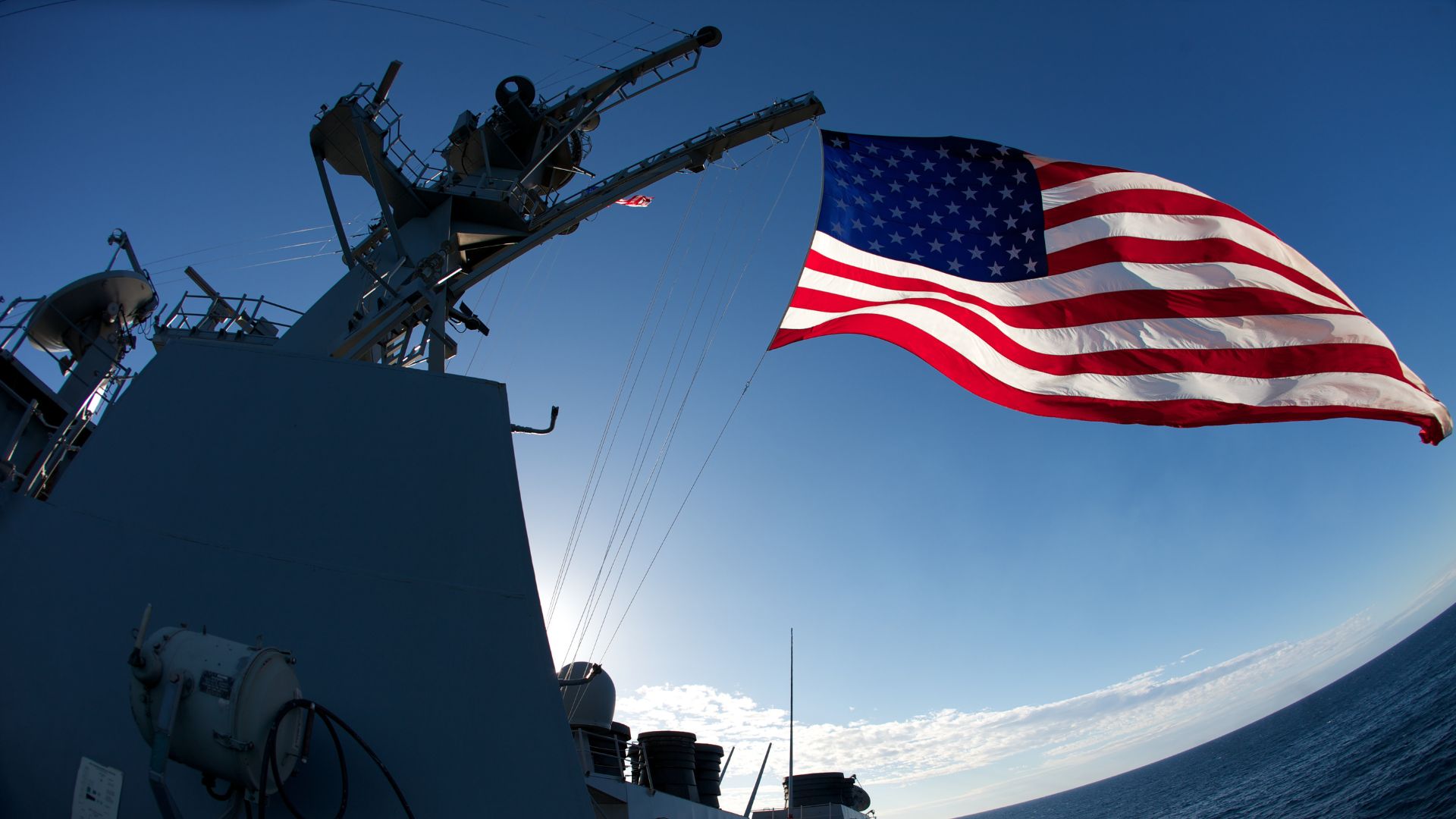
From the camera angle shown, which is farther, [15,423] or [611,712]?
[611,712]

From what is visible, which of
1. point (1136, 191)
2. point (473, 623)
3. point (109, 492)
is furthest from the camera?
point (1136, 191)

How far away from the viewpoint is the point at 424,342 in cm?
709

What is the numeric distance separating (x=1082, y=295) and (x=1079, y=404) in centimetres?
120

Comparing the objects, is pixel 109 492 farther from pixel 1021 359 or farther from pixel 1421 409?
pixel 1421 409

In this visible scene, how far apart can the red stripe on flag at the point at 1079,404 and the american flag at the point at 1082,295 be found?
2 cm

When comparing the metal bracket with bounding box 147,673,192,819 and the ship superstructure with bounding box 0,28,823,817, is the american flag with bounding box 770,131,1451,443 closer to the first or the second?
the ship superstructure with bounding box 0,28,823,817

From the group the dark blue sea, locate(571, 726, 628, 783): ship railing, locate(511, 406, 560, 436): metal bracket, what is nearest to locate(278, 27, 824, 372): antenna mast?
locate(511, 406, 560, 436): metal bracket

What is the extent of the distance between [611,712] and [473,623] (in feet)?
19.4

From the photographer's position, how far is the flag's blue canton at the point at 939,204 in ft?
27.4

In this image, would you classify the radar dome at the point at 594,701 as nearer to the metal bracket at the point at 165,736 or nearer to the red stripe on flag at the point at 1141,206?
the metal bracket at the point at 165,736

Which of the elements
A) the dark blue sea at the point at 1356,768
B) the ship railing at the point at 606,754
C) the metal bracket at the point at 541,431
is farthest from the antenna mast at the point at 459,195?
the dark blue sea at the point at 1356,768

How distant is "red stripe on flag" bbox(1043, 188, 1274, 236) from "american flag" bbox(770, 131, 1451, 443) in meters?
0.02

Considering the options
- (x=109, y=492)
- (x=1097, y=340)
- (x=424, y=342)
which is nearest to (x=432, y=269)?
(x=424, y=342)

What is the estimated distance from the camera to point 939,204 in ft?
28.5
